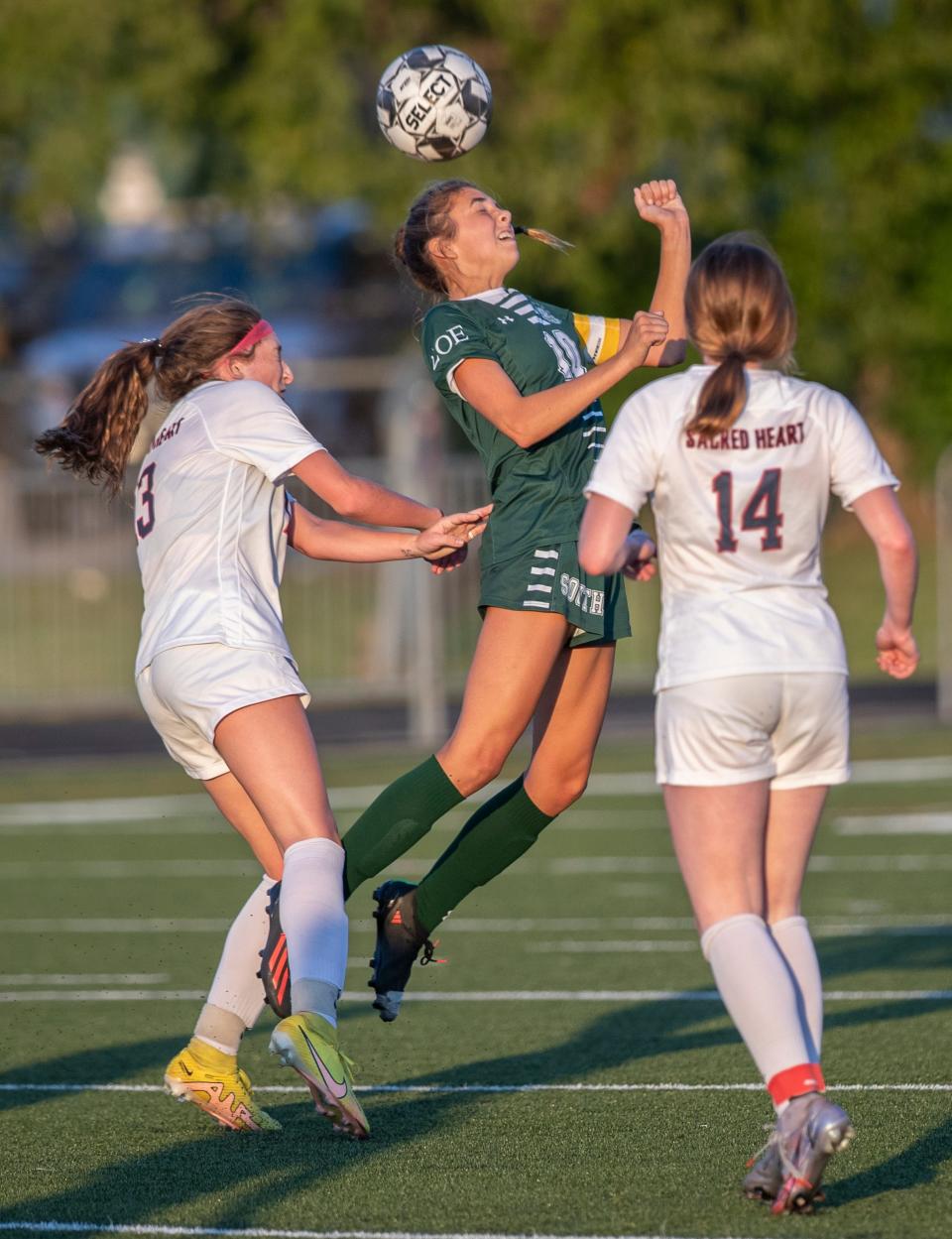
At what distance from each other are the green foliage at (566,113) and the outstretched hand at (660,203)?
17384mm

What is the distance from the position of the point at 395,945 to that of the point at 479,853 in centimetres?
33

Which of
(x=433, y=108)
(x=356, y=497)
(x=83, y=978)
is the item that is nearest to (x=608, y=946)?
(x=83, y=978)

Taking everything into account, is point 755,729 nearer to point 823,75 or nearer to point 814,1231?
point 814,1231

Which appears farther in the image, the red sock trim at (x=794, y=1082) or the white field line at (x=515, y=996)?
the white field line at (x=515, y=996)

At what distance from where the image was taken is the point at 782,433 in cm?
422

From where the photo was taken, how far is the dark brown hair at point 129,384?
5.33 meters

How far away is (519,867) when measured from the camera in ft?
37.4

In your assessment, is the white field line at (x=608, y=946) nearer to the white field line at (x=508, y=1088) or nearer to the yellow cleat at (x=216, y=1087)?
the white field line at (x=508, y=1088)

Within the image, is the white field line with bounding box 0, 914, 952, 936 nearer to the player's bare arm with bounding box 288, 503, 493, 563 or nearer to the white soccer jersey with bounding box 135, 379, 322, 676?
the player's bare arm with bounding box 288, 503, 493, 563

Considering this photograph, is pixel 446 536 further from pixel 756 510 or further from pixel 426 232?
pixel 756 510

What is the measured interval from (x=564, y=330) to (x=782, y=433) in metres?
1.65

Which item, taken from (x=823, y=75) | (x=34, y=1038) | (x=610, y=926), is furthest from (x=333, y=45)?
(x=34, y=1038)

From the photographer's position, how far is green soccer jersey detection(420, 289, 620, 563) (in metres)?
5.52

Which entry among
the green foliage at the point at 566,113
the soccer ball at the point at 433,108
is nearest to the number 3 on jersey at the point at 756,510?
the soccer ball at the point at 433,108
